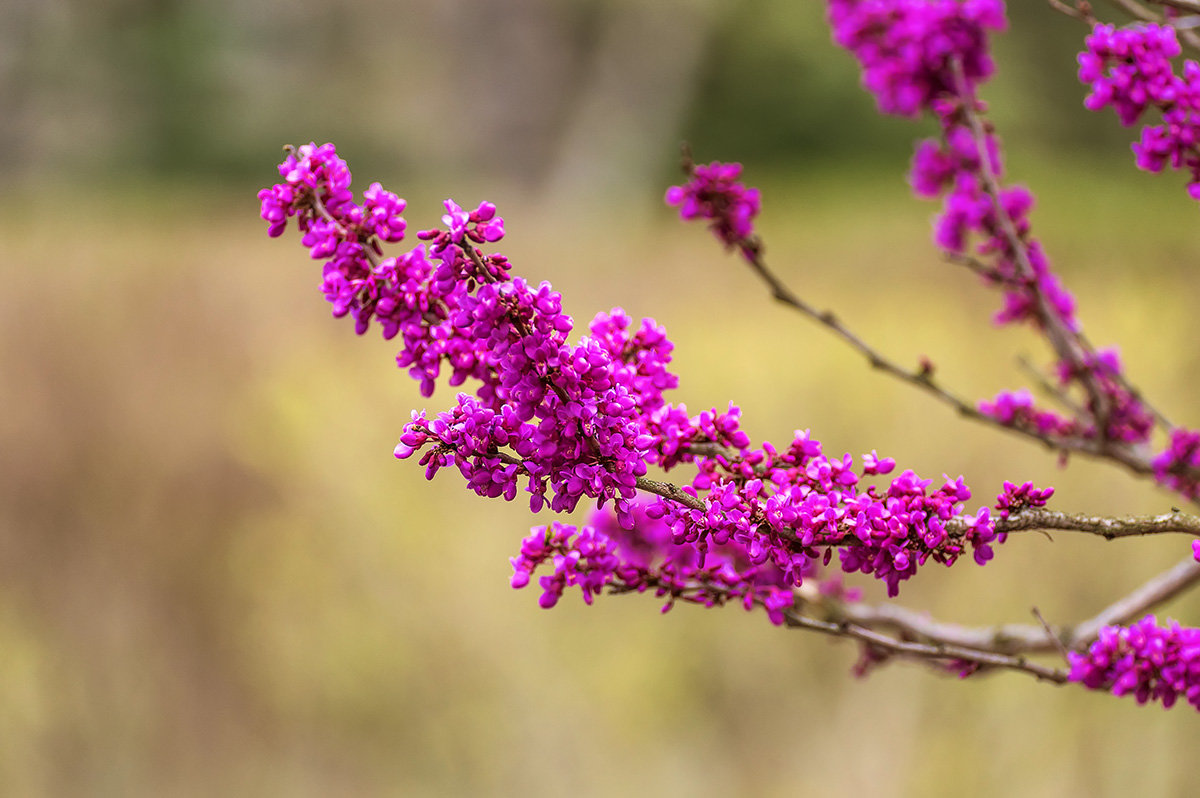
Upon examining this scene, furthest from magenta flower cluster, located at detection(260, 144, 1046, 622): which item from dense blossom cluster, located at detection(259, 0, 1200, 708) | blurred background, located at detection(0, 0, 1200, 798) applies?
blurred background, located at detection(0, 0, 1200, 798)

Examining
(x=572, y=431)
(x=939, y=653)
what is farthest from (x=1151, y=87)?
(x=572, y=431)

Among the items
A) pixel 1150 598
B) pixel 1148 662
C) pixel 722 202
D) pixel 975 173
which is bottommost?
pixel 1148 662

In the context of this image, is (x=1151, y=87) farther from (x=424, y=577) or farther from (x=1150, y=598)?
(x=424, y=577)

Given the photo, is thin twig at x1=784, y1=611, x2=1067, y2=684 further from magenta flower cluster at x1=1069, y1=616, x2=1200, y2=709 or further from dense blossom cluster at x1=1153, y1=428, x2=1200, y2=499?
dense blossom cluster at x1=1153, y1=428, x2=1200, y2=499

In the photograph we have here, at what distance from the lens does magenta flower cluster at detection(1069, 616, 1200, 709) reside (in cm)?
104

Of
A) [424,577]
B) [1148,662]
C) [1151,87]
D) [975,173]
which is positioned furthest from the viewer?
[424,577]

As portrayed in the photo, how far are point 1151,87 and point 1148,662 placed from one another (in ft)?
2.10

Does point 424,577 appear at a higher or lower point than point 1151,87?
higher

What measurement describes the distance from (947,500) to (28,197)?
15430mm

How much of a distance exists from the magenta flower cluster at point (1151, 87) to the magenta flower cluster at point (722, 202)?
1.69ft

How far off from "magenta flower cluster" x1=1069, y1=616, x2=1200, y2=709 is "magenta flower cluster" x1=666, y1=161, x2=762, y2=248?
0.79 metres

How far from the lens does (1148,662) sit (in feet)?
3.44

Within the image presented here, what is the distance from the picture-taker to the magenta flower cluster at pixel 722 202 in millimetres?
1578

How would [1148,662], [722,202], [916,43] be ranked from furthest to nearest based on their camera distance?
[916,43], [722,202], [1148,662]
